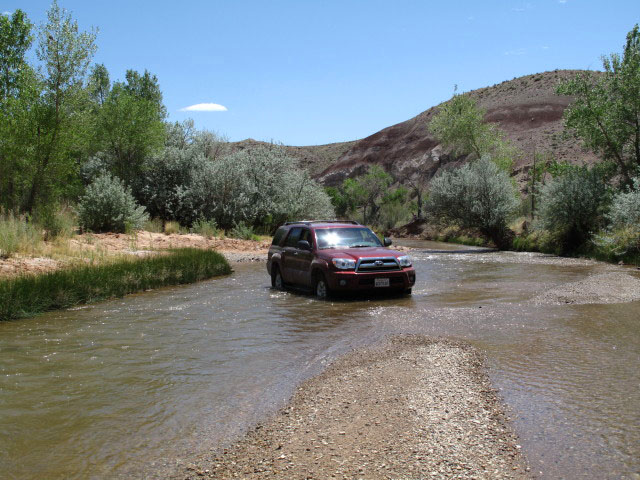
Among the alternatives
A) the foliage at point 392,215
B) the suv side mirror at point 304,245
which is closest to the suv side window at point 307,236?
the suv side mirror at point 304,245

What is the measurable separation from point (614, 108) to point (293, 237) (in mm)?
18573

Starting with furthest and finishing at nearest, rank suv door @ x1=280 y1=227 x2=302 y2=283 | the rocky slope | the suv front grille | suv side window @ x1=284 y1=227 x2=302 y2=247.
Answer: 1. the rocky slope
2. suv side window @ x1=284 y1=227 x2=302 y2=247
3. suv door @ x1=280 y1=227 x2=302 y2=283
4. the suv front grille

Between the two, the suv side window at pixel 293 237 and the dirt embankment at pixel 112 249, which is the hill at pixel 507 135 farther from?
the suv side window at pixel 293 237

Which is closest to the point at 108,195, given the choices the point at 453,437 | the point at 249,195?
the point at 249,195

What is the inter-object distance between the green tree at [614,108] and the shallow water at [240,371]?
55.3 feet

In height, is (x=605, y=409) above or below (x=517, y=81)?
below

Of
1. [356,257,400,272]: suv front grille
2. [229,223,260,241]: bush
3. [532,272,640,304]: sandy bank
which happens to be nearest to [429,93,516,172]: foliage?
[229,223,260,241]: bush

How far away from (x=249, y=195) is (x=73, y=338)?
27395 mm

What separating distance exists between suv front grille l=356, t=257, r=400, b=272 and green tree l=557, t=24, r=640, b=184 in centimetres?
1747

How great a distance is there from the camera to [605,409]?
5.06m

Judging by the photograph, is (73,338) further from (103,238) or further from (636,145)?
(636,145)

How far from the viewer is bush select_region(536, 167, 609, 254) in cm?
2561

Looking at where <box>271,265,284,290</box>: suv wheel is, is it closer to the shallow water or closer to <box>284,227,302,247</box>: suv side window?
<box>284,227,302,247</box>: suv side window

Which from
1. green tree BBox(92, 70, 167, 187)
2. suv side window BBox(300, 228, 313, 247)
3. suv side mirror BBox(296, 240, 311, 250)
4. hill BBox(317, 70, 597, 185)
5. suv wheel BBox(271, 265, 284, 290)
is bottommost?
suv wheel BBox(271, 265, 284, 290)
